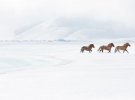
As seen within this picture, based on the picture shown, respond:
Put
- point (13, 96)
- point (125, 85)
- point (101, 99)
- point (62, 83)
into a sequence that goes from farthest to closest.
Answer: point (62, 83) < point (125, 85) < point (13, 96) < point (101, 99)

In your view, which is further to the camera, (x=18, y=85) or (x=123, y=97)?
(x=18, y=85)

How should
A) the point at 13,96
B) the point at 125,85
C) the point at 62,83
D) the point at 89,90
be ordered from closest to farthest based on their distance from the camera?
the point at 13,96 → the point at 89,90 → the point at 125,85 → the point at 62,83

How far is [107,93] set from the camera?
325 inches

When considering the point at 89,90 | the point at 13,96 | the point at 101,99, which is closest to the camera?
the point at 101,99

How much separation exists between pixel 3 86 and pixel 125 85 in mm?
2977

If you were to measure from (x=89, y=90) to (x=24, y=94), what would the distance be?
1.47 meters

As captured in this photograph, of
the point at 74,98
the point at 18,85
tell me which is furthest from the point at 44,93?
the point at 18,85

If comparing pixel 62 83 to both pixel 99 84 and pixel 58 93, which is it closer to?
pixel 99 84

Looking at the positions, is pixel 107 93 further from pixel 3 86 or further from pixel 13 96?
pixel 3 86

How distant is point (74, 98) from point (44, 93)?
90 cm

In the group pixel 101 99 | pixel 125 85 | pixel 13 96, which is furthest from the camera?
pixel 125 85

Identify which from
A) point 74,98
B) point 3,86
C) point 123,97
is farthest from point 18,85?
point 123,97

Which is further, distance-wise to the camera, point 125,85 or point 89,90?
point 125,85

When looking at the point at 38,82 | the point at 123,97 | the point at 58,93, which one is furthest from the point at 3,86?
the point at 123,97
